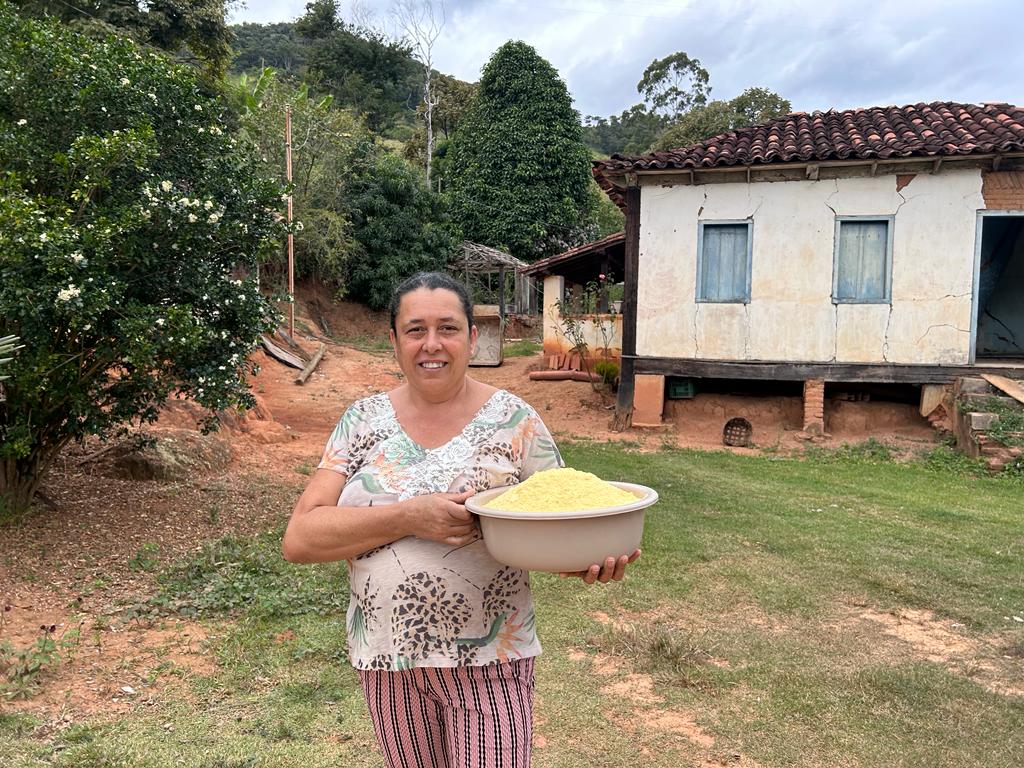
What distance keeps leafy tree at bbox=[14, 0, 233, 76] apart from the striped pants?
49.5 feet

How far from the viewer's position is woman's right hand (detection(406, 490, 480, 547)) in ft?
5.25

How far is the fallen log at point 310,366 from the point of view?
563 inches

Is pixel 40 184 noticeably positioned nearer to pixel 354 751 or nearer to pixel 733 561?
pixel 354 751

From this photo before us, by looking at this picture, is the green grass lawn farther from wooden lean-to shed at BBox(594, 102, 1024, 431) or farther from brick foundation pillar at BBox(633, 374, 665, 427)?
brick foundation pillar at BBox(633, 374, 665, 427)

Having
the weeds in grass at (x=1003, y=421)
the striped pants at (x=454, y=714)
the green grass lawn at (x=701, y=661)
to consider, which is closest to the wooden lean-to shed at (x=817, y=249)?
the weeds in grass at (x=1003, y=421)

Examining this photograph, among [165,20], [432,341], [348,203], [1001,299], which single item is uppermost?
[165,20]

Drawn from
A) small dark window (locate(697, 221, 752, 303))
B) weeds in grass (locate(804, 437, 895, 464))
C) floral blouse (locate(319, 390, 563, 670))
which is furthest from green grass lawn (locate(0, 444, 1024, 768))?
small dark window (locate(697, 221, 752, 303))

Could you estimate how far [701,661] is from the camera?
396 cm

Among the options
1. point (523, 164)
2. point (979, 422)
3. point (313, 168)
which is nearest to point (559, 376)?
point (979, 422)

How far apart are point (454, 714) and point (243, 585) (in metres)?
3.52

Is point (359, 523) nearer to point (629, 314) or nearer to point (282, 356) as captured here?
point (629, 314)

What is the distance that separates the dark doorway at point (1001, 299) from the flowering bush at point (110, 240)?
13.2 m

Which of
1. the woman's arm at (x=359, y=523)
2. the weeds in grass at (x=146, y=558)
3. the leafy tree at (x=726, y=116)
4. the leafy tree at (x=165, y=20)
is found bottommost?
the weeds in grass at (x=146, y=558)

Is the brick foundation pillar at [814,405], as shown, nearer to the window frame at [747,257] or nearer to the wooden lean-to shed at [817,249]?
the wooden lean-to shed at [817,249]
